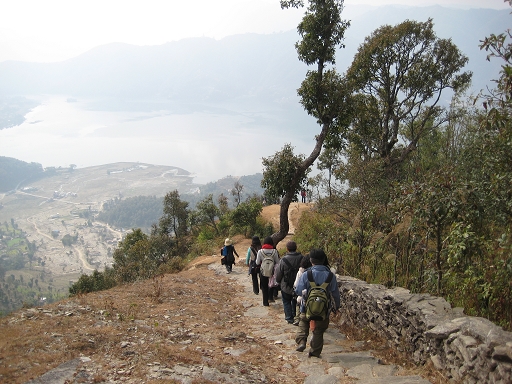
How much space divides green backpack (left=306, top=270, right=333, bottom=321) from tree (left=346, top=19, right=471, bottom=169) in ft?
47.1

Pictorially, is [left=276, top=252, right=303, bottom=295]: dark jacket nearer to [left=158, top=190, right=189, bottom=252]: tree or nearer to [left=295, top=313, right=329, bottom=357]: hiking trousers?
[left=295, top=313, right=329, bottom=357]: hiking trousers

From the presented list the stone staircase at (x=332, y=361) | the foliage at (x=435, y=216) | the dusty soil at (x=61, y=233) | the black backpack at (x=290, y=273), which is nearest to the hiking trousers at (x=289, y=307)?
the stone staircase at (x=332, y=361)

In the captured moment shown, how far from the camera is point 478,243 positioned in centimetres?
527

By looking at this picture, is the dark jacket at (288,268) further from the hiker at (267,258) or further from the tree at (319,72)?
the tree at (319,72)

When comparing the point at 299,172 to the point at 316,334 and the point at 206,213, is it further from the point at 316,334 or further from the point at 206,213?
the point at 206,213

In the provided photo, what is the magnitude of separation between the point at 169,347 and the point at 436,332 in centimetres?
375

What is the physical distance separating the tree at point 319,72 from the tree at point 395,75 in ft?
18.1

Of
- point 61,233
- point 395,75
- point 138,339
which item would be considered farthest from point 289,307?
point 61,233

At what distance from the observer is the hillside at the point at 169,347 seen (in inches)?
185

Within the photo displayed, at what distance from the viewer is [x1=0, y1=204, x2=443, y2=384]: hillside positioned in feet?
15.4

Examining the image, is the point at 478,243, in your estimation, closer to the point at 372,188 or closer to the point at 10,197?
the point at 372,188

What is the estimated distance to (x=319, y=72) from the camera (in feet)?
44.4

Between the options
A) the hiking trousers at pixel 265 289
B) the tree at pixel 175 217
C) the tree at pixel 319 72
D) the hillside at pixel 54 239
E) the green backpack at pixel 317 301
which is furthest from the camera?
the hillside at pixel 54 239

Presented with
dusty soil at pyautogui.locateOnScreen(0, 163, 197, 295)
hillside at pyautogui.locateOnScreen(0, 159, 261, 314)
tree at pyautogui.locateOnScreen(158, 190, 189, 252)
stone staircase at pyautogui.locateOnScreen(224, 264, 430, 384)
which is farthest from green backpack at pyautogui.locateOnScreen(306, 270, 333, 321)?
dusty soil at pyautogui.locateOnScreen(0, 163, 197, 295)
